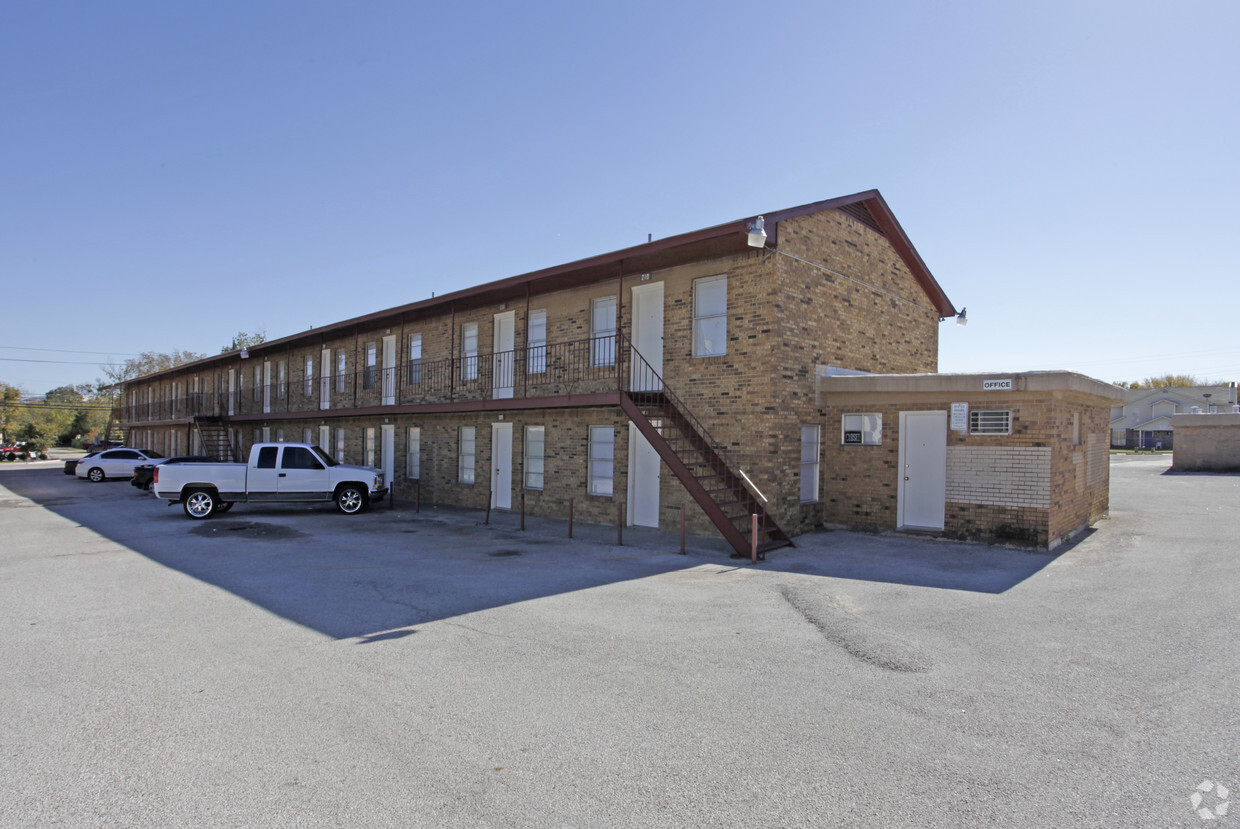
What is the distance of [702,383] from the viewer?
44.9 ft

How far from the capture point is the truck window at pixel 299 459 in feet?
58.2

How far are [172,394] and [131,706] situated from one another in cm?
4407

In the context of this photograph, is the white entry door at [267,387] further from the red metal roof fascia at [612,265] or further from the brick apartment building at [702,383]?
the red metal roof fascia at [612,265]

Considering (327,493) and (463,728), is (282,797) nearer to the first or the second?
(463,728)

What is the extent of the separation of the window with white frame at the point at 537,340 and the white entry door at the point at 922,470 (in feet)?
27.3

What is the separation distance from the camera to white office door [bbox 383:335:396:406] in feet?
74.4

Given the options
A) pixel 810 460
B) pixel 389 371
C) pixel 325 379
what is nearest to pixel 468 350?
pixel 389 371

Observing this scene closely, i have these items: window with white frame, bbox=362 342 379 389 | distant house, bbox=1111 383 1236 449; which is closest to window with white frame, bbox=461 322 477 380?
window with white frame, bbox=362 342 379 389

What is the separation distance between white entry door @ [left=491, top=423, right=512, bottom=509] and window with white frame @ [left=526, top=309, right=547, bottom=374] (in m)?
1.78

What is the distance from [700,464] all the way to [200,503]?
12.5m

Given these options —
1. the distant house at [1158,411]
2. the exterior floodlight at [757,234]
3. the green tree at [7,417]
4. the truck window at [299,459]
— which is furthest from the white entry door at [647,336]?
the green tree at [7,417]

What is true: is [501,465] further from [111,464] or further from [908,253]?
[111,464]

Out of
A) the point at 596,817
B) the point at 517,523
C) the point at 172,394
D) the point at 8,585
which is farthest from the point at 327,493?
the point at 172,394

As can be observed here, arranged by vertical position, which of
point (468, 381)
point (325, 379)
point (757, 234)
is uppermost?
point (757, 234)
